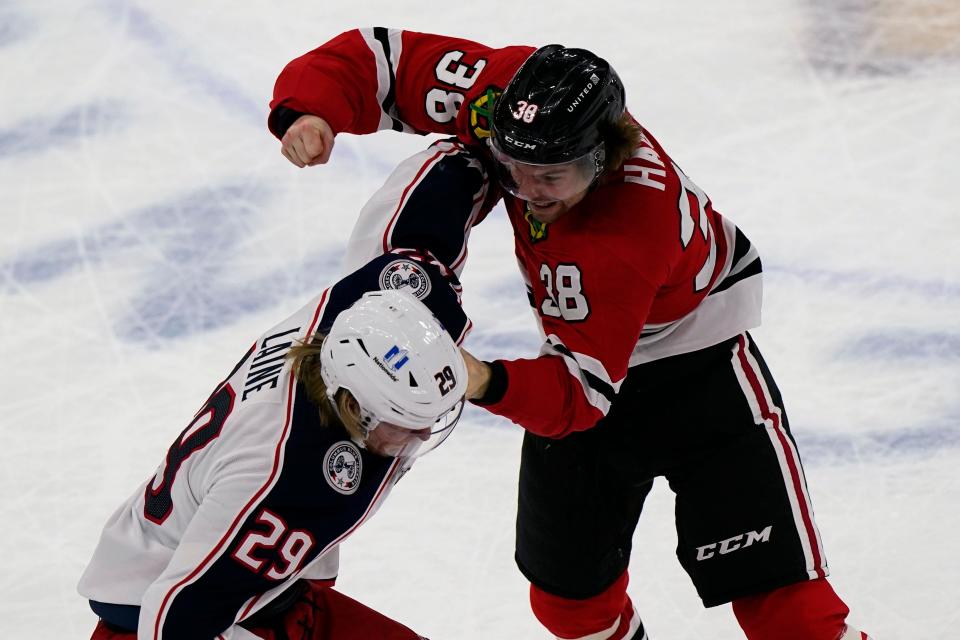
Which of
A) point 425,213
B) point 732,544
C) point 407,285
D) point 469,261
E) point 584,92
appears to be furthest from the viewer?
point 469,261

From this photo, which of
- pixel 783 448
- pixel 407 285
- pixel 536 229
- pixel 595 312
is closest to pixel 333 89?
pixel 536 229

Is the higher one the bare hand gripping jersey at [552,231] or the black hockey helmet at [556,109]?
the black hockey helmet at [556,109]

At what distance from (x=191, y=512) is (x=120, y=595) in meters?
0.23

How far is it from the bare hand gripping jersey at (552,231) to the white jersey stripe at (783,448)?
0.09m

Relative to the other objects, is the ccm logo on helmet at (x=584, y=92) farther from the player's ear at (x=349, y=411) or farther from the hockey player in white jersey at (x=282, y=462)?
the player's ear at (x=349, y=411)

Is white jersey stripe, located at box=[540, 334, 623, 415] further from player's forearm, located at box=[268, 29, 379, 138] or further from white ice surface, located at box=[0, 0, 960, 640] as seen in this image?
white ice surface, located at box=[0, 0, 960, 640]

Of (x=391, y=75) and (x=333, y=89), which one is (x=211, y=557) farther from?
(x=391, y=75)

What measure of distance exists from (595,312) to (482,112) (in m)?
0.57

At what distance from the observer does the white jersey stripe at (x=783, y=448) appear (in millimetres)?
2953

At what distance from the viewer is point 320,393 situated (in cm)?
230

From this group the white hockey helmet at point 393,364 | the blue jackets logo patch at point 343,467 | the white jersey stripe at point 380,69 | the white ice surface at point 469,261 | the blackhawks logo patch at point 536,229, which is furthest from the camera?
the white ice surface at point 469,261

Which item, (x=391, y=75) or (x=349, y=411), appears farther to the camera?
(x=391, y=75)

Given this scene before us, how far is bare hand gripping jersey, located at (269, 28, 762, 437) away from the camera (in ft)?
8.73

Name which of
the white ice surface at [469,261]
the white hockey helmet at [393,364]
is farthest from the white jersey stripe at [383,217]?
the white ice surface at [469,261]
